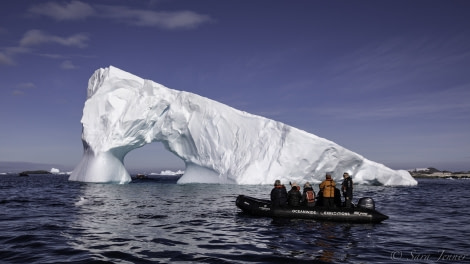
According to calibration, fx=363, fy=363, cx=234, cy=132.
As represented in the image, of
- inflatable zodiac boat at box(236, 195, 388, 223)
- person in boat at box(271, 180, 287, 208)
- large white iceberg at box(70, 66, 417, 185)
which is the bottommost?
inflatable zodiac boat at box(236, 195, 388, 223)

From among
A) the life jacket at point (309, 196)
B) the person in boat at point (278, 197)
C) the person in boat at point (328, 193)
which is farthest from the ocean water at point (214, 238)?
the life jacket at point (309, 196)

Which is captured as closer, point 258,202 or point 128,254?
point 128,254

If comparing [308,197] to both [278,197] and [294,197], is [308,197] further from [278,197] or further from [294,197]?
[278,197]

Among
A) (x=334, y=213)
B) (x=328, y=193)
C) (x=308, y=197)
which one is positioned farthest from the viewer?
(x=308, y=197)

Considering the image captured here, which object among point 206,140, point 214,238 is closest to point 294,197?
point 214,238

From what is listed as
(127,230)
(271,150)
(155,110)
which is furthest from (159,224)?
(155,110)

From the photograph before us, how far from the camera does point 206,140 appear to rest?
36.2 meters

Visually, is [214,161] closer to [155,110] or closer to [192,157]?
[192,157]

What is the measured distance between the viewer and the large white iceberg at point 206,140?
111ft

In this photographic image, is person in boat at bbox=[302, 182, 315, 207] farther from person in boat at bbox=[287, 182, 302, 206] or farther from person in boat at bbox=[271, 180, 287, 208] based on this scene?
person in boat at bbox=[271, 180, 287, 208]

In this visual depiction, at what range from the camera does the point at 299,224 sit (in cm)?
1260

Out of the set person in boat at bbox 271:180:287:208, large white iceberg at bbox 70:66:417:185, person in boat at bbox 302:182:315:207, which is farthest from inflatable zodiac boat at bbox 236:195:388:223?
large white iceberg at bbox 70:66:417:185

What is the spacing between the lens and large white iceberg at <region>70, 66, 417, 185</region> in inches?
1332

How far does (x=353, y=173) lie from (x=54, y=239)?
30859 millimetres
